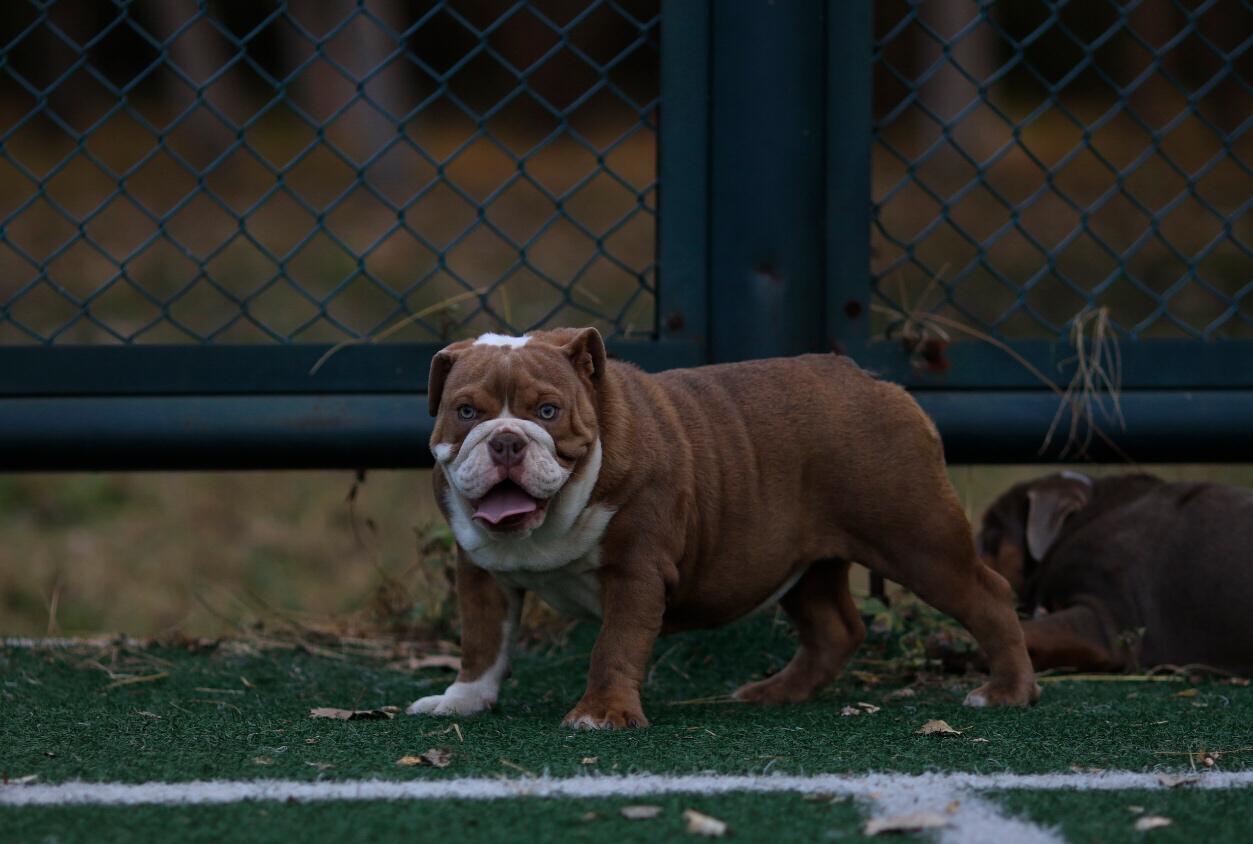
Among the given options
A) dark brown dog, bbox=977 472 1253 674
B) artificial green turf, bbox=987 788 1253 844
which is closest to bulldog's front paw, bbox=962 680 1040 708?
dark brown dog, bbox=977 472 1253 674

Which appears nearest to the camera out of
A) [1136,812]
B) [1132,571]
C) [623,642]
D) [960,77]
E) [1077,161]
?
[1136,812]

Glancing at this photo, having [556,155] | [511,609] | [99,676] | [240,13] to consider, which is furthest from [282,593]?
[240,13]

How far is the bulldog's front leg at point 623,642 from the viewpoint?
2570 millimetres

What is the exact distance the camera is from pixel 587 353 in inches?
107

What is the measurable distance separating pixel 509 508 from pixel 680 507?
42 cm

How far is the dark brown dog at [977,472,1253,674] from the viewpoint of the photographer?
3.54m

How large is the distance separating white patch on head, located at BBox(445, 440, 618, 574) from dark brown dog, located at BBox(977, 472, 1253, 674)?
1.46 metres

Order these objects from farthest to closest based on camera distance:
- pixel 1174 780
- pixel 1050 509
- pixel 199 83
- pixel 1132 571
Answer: pixel 199 83 → pixel 1050 509 → pixel 1132 571 → pixel 1174 780

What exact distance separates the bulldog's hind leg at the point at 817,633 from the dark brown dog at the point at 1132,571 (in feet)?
2.08

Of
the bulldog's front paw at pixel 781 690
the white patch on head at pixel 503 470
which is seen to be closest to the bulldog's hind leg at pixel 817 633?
the bulldog's front paw at pixel 781 690

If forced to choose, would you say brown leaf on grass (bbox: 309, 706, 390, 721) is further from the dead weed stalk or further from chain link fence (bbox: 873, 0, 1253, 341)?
chain link fence (bbox: 873, 0, 1253, 341)

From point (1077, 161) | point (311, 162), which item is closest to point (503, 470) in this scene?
point (311, 162)

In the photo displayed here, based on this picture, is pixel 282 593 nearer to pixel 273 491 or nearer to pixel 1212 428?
pixel 273 491

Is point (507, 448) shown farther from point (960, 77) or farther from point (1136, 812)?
point (960, 77)
